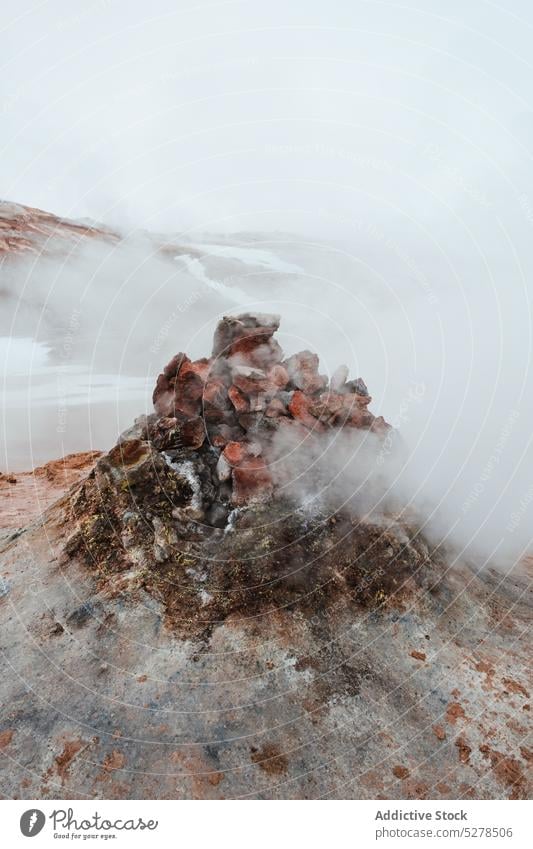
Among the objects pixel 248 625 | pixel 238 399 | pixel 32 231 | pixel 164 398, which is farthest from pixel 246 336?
pixel 32 231

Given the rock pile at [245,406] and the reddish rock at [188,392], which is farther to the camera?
the reddish rock at [188,392]

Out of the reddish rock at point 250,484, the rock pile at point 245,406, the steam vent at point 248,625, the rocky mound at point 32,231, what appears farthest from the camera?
the rocky mound at point 32,231

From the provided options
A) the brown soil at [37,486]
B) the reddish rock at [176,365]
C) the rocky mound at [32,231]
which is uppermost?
the rocky mound at [32,231]

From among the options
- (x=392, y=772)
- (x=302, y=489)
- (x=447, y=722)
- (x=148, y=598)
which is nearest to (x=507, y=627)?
(x=447, y=722)

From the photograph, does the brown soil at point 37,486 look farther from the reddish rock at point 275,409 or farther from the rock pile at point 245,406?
the reddish rock at point 275,409

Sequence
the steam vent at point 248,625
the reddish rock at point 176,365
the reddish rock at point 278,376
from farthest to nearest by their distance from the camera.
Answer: the reddish rock at point 176,365 → the reddish rock at point 278,376 → the steam vent at point 248,625

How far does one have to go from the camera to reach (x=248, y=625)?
37.2 ft

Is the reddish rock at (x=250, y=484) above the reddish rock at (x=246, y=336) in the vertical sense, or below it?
below

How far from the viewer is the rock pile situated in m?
14.4

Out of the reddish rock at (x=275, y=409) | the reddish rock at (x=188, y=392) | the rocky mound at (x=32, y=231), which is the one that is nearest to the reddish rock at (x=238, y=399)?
the reddish rock at (x=275, y=409)

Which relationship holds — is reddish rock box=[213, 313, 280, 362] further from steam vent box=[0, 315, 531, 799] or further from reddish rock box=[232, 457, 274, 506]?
reddish rock box=[232, 457, 274, 506]

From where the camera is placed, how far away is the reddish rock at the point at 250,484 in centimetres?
1389

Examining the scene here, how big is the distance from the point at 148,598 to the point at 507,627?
34.6ft
